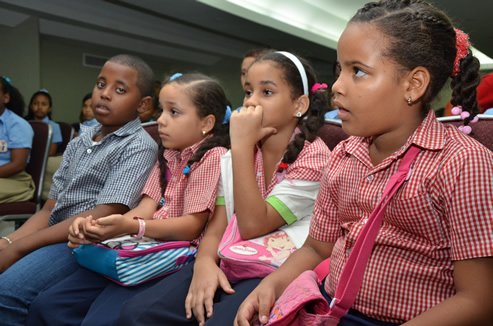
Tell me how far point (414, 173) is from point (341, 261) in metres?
0.24

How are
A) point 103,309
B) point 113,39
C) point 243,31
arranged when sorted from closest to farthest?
point 103,309 → point 113,39 → point 243,31

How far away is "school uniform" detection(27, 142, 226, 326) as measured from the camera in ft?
4.14

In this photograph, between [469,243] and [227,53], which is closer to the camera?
[469,243]

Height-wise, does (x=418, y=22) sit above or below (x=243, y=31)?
A: above

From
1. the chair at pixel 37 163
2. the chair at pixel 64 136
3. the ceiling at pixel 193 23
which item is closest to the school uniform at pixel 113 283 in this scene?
the chair at pixel 37 163

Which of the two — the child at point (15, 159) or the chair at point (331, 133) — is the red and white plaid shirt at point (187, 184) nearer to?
the chair at point (331, 133)

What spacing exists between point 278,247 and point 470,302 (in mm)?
513

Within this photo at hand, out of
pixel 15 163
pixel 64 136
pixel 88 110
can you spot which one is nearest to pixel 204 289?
pixel 15 163

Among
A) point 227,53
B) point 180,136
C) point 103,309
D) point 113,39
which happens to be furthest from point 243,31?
point 103,309

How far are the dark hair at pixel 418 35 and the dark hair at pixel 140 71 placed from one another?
3.39 feet

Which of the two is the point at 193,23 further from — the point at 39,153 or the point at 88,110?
the point at 39,153

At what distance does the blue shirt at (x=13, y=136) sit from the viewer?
2449mm

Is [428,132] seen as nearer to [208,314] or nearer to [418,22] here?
[418,22]

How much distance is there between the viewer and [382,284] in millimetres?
871
